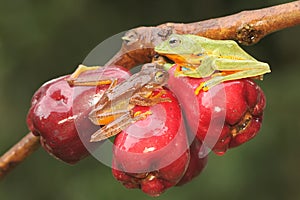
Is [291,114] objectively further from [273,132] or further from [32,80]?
[32,80]

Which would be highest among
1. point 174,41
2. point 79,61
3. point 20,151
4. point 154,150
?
point 174,41

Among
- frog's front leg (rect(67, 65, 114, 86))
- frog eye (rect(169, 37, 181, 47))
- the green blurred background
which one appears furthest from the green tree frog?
the green blurred background

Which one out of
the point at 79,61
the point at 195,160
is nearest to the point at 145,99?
the point at 195,160

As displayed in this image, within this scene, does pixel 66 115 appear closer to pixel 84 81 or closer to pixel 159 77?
pixel 84 81

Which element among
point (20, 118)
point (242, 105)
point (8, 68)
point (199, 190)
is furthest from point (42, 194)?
point (242, 105)

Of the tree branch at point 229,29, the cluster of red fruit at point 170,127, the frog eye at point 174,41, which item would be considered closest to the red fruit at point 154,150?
the cluster of red fruit at point 170,127

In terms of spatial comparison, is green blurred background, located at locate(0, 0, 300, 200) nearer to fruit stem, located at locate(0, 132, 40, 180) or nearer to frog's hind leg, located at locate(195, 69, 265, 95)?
fruit stem, located at locate(0, 132, 40, 180)
